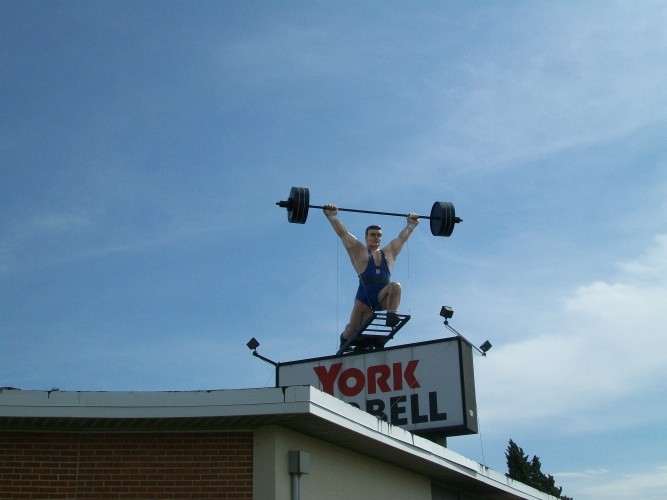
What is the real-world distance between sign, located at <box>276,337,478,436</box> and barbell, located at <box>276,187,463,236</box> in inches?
84.3

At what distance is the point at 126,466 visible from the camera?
10.5m

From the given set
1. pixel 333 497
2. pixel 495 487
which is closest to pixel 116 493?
pixel 333 497

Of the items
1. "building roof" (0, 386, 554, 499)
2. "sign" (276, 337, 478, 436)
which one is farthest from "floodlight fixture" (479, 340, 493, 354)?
"building roof" (0, 386, 554, 499)

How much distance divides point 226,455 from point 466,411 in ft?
24.1

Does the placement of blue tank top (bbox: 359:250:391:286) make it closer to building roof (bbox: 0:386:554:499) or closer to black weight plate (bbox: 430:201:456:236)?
black weight plate (bbox: 430:201:456:236)

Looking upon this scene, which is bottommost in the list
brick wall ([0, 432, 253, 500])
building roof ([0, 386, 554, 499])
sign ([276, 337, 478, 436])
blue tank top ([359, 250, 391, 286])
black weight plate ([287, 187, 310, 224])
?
brick wall ([0, 432, 253, 500])

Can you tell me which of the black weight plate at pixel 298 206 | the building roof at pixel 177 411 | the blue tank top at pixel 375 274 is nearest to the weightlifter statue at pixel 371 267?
the blue tank top at pixel 375 274

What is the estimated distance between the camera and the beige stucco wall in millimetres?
10539

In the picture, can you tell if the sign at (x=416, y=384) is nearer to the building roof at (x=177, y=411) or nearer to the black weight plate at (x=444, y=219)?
the black weight plate at (x=444, y=219)

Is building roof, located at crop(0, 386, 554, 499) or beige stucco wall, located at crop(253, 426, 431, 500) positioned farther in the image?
beige stucco wall, located at crop(253, 426, 431, 500)

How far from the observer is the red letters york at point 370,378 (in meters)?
17.5

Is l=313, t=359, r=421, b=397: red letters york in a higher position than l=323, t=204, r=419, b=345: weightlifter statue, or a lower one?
lower

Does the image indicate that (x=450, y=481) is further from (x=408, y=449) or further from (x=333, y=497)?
(x=333, y=497)

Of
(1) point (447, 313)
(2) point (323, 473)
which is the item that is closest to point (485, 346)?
(1) point (447, 313)
